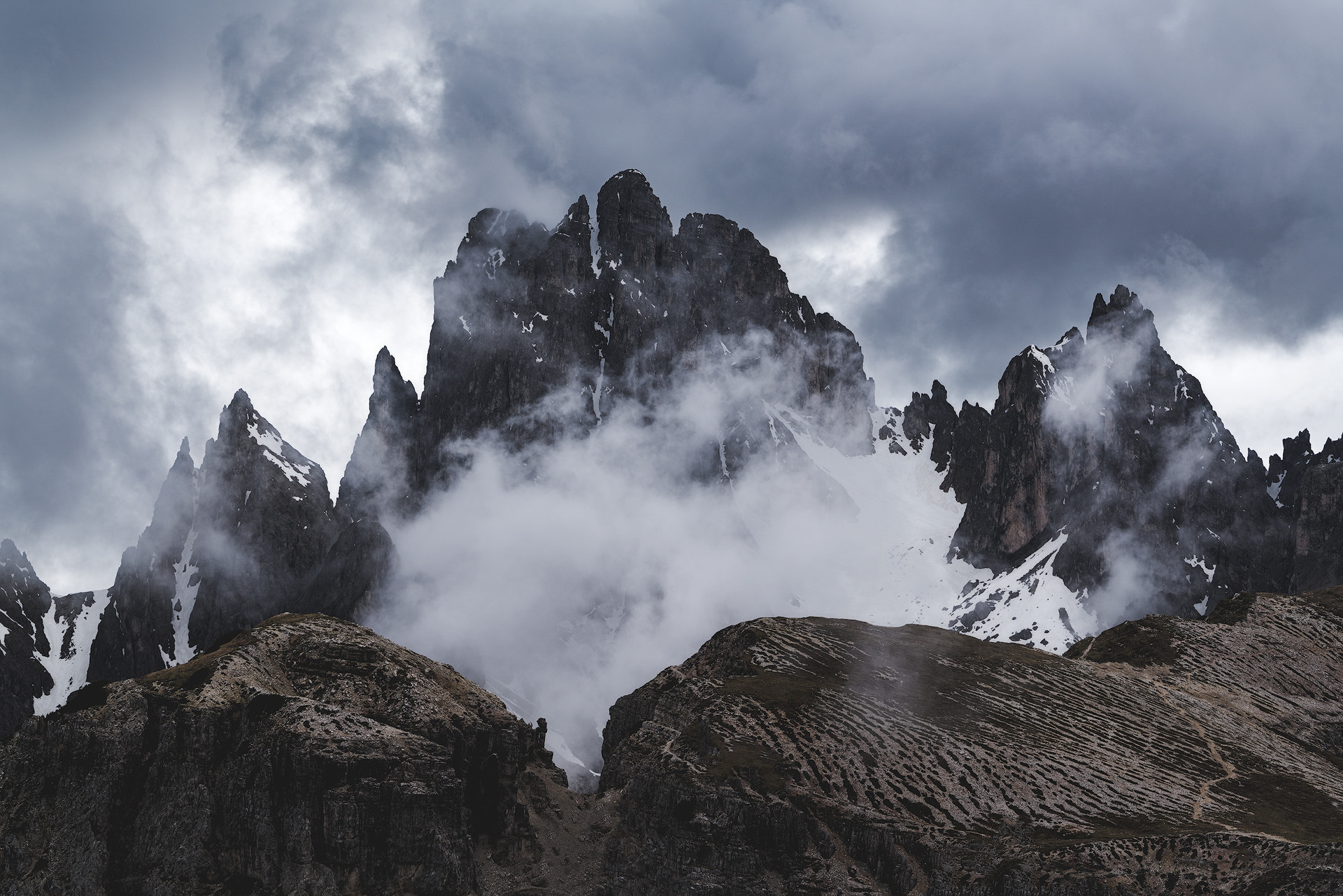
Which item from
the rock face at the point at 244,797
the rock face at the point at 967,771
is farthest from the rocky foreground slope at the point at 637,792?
the rock face at the point at 967,771

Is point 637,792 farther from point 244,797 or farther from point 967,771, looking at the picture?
point 244,797

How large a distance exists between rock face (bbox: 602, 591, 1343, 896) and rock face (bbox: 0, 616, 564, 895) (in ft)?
70.9

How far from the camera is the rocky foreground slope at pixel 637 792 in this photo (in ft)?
416

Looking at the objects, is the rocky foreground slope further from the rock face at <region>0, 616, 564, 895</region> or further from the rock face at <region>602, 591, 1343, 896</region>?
the rock face at <region>602, 591, 1343, 896</region>

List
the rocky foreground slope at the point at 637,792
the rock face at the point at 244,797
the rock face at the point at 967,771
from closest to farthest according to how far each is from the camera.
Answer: the rock face at the point at 967,771, the rocky foreground slope at the point at 637,792, the rock face at the point at 244,797

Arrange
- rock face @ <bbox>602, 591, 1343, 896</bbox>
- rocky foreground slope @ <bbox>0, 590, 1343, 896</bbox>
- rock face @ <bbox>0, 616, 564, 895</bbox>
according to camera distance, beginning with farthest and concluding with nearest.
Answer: rock face @ <bbox>0, 616, 564, 895</bbox>, rocky foreground slope @ <bbox>0, 590, 1343, 896</bbox>, rock face @ <bbox>602, 591, 1343, 896</bbox>

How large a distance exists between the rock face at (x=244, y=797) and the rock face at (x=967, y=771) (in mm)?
21599

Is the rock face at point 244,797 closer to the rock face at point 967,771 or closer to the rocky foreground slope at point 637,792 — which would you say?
the rocky foreground slope at point 637,792

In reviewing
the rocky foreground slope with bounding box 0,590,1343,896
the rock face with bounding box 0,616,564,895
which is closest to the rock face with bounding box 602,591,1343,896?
the rocky foreground slope with bounding box 0,590,1343,896

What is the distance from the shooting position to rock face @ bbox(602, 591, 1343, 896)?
118438 mm

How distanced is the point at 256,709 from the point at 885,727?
2994 inches

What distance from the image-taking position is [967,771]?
14175 centimetres

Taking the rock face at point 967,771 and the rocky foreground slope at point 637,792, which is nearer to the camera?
the rock face at point 967,771

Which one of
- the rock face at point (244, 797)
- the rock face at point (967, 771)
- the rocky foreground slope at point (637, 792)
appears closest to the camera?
the rock face at point (967, 771)
